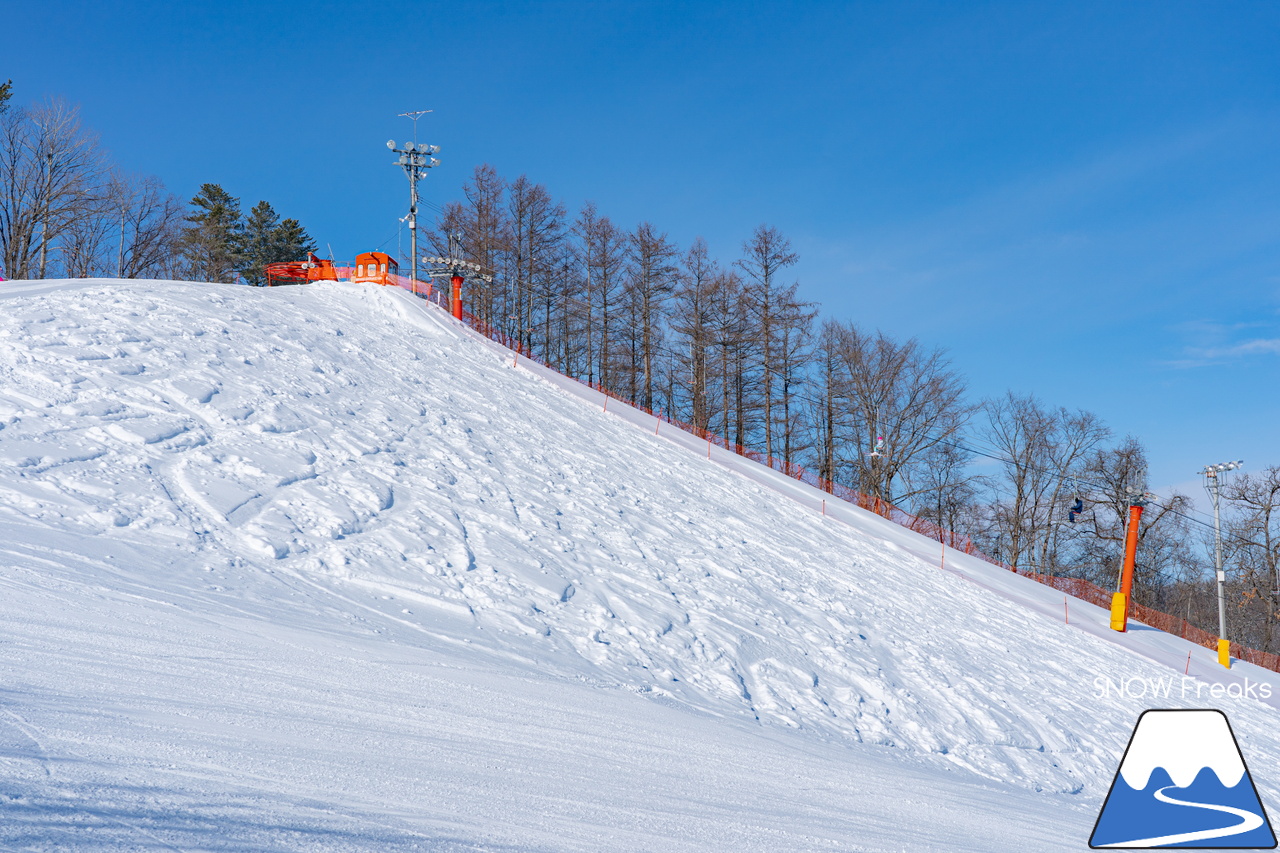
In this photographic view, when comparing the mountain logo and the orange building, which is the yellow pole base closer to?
the mountain logo

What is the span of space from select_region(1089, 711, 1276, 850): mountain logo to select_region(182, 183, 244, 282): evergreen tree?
2010 inches

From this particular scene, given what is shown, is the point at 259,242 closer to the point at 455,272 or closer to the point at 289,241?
the point at 289,241

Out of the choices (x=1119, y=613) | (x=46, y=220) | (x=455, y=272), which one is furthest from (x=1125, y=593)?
(x=46, y=220)

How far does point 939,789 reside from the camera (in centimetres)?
755

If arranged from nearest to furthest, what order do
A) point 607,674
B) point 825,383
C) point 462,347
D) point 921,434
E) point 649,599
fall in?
point 607,674 → point 649,599 → point 462,347 → point 921,434 → point 825,383

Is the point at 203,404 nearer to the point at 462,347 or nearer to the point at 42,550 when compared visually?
the point at 42,550

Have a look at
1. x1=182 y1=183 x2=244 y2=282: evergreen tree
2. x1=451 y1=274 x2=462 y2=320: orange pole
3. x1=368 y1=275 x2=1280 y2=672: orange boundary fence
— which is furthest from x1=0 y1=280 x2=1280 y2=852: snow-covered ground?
x1=182 y1=183 x2=244 y2=282: evergreen tree

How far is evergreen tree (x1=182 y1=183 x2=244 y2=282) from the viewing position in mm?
47344

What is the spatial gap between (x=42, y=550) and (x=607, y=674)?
5.50 m

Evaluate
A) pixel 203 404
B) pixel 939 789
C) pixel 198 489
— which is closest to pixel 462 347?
pixel 203 404

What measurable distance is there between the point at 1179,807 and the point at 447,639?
6477 mm

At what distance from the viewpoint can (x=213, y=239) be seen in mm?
47719

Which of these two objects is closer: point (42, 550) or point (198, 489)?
point (42, 550)

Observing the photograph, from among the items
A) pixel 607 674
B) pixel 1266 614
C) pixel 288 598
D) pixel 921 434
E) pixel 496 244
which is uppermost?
pixel 496 244
